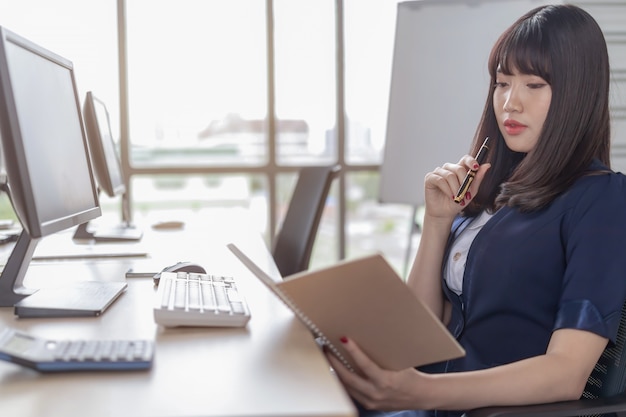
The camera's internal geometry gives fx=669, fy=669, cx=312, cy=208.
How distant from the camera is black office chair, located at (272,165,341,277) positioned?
2.02 m

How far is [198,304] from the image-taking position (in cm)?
111

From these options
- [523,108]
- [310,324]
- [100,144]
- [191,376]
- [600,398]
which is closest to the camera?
[191,376]

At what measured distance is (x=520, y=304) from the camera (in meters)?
1.24

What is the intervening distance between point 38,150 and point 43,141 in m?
0.05

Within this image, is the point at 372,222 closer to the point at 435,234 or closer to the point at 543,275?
the point at 435,234

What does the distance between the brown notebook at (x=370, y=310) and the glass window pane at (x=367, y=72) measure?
3035 millimetres

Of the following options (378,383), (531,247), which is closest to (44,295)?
(378,383)

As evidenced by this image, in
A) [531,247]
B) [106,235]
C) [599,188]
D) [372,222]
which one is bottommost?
[372,222]

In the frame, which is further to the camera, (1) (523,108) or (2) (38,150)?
(1) (523,108)

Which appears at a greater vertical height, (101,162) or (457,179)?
(457,179)

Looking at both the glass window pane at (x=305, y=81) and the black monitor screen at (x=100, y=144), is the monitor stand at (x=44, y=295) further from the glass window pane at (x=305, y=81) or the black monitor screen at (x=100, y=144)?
the glass window pane at (x=305, y=81)

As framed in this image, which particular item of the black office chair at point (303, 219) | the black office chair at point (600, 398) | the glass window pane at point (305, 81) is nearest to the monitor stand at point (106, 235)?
the black office chair at point (303, 219)

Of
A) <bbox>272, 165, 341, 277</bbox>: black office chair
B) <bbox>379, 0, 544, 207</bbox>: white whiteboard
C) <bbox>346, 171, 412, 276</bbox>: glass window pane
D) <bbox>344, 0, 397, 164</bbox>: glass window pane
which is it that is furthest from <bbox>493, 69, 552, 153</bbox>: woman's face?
<bbox>346, 171, 412, 276</bbox>: glass window pane

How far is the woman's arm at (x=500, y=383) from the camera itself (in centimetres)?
104
